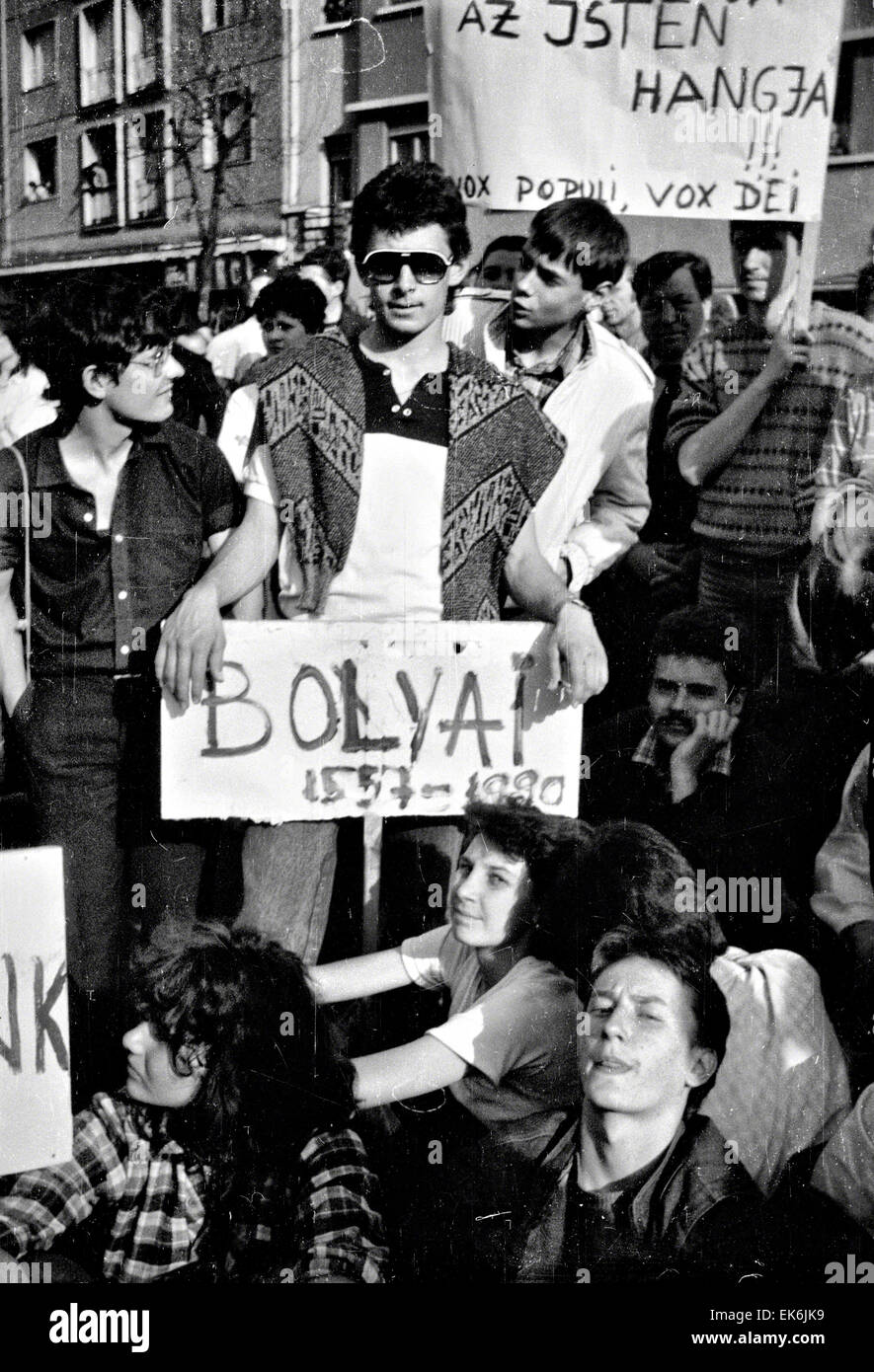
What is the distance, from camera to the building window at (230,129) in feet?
11.0

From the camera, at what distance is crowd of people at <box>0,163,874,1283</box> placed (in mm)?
3402

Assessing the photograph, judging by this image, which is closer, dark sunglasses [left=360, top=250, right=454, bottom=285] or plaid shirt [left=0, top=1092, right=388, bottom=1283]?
dark sunglasses [left=360, top=250, right=454, bottom=285]

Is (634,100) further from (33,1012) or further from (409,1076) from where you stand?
(33,1012)

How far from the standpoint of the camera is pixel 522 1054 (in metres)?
3.47

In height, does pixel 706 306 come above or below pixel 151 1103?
above

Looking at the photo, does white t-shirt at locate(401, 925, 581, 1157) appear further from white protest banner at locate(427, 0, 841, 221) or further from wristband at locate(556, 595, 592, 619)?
white protest banner at locate(427, 0, 841, 221)

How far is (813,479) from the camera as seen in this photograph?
3.46 m

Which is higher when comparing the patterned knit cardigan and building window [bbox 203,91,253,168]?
building window [bbox 203,91,253,168]

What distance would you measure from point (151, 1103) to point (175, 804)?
63 centimetres

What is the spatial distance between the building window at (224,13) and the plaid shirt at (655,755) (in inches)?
65.2

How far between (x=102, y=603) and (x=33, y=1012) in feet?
2.83

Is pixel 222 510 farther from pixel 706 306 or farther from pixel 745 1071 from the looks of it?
pixel 745 1071

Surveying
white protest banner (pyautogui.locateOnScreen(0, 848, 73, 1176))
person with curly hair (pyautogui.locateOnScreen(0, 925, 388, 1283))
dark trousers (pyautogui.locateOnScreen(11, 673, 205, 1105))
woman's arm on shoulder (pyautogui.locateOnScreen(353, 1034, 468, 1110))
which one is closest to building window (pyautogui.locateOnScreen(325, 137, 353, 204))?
dark trousers (pyautogui.locateOnScreen(11, 673, 205, 1105))

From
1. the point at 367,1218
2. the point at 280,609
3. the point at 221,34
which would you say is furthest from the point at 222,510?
the point at 367,1218
